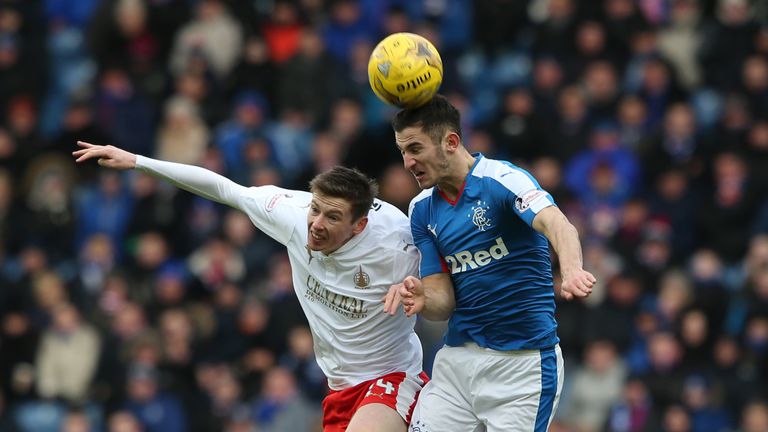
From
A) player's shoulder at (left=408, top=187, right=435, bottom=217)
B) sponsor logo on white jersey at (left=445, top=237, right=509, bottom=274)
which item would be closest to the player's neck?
player's shoulder at (left=408, top=187, right=435, bottom=217)

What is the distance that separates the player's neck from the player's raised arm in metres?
1.40

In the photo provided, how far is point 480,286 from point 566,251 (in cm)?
98

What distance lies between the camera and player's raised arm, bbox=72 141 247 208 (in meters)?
8.62

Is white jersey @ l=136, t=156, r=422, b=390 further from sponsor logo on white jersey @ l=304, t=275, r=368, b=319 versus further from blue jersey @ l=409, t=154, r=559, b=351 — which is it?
blue jersey @ l=409, t=154, r=559, b=351

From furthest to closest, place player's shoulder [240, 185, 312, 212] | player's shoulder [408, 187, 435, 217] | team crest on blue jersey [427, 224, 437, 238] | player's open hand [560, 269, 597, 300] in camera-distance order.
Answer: player's shoulder [240, 185, 312, 212] → player's shoulder [408, 187, 435, 217] → team crest on blue jersey [427, 224, 437, 238] → player's open hand [560, 269, 597, 300]

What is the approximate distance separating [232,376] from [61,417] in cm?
185

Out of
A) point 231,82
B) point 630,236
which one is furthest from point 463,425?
point 231,82

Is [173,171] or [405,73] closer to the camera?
[405,73]

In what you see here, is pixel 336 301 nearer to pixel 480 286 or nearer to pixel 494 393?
pixel 480 286

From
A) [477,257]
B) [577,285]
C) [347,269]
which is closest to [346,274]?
[347,269]

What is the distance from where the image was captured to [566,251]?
7.41 metres

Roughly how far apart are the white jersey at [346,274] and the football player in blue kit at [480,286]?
14.8 inches

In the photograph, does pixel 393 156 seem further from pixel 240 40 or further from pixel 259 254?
pixel 240 40

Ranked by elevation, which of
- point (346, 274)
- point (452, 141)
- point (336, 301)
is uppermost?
point (452, 141)
